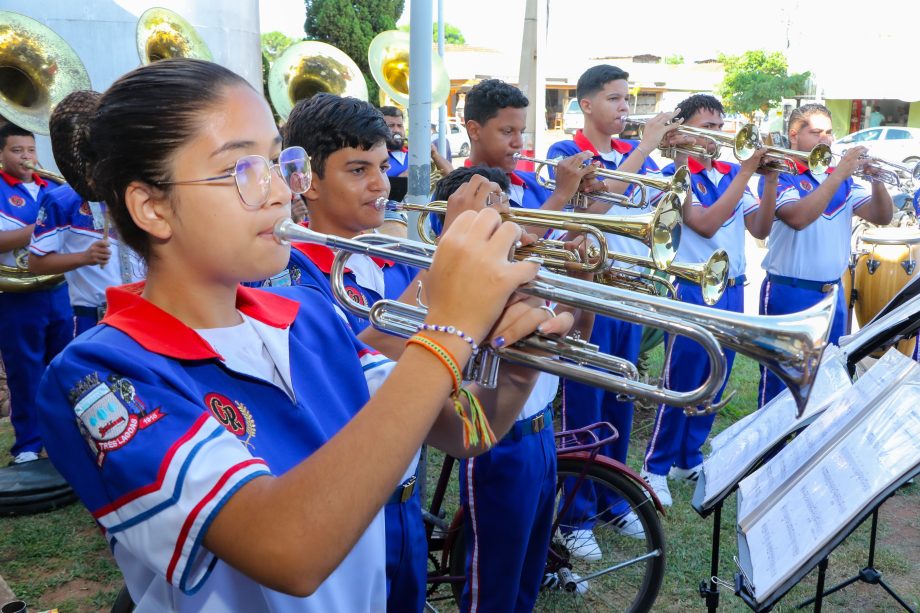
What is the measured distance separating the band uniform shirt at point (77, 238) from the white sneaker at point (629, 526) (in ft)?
9.59

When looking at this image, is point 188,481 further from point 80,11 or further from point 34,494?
point 80,11

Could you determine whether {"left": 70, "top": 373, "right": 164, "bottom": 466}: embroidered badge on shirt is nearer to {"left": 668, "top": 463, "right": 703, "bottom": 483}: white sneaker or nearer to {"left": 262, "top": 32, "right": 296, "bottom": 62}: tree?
{"left": 668, "top": 463, "right": 703, "bottom": 483}: white sneaker

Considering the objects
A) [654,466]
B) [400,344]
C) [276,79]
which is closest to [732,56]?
[276,79]

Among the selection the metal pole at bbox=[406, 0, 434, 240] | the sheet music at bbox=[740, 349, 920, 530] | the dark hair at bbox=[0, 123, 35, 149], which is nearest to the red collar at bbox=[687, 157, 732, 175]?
the metal pole at bbox=[406, 0, 434, 240]

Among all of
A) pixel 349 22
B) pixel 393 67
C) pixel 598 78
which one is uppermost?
pixel 349 22

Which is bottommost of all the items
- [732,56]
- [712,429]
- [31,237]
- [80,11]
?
[712,429]

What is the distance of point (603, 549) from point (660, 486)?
861mm

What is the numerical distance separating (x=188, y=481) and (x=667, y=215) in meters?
2.26

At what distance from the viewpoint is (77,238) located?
4.27 metres

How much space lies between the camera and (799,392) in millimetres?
1426

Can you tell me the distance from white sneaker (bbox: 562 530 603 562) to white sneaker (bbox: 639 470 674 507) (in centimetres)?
87

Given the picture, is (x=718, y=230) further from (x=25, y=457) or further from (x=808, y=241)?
(x=25, y=457)

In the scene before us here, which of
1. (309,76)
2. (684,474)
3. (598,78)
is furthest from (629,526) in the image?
(309,76)

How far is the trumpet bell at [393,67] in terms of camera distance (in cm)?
814
